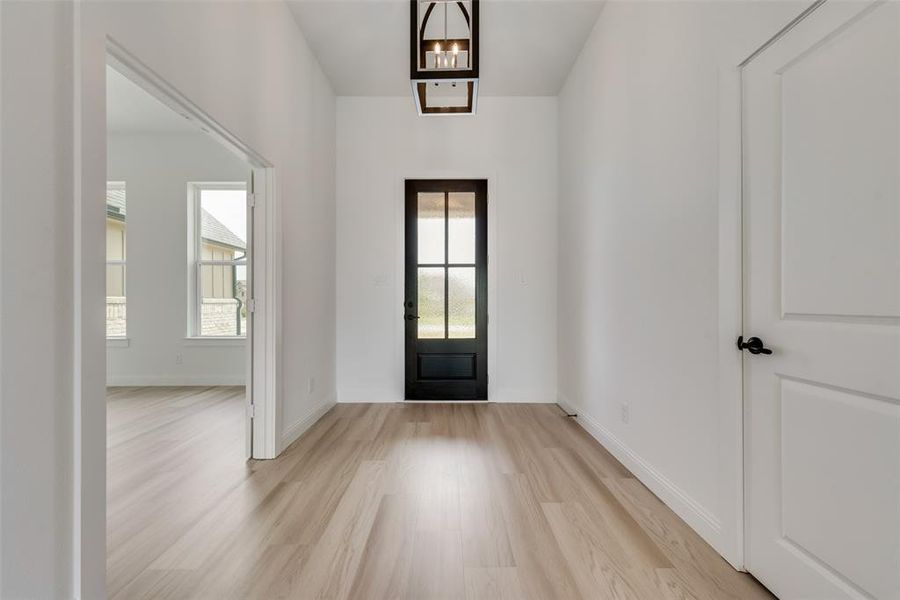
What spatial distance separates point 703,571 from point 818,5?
2.02m

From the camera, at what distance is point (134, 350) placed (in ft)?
16.6

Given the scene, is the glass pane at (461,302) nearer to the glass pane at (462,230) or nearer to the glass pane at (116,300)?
the glass pane at (462,230)

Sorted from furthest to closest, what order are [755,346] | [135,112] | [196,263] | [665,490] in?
[196,263], [135,112], [665,490], [755,346]

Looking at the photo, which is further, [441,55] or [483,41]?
[483,41]

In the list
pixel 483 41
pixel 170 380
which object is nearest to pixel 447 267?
pixel 483 41

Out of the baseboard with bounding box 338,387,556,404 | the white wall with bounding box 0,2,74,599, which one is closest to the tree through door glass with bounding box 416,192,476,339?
the baseboard with bounding box 338,387,556,404

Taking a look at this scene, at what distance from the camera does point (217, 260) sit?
5230 millimetres

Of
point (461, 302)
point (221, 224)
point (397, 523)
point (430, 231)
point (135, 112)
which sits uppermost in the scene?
point (135, 112)

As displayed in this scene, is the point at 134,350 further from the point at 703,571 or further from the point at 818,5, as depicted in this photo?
the point at 818,5

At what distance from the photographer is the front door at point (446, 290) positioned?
419 cm

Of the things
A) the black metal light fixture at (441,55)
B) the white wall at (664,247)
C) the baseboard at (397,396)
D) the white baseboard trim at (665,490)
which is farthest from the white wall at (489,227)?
the black metal light fixture at (441,55)

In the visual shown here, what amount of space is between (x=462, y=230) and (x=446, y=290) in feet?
2.12

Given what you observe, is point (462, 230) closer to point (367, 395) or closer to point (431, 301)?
point (431, 301)

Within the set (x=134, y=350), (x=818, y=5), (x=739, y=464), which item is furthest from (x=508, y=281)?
(x=134, y=350)
